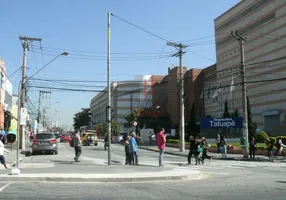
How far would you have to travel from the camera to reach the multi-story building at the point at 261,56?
6019 cm

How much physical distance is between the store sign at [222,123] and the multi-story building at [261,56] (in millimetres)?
12886

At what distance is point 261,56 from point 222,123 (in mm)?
27669

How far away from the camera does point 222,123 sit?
41.6 metres

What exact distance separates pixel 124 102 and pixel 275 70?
282ft

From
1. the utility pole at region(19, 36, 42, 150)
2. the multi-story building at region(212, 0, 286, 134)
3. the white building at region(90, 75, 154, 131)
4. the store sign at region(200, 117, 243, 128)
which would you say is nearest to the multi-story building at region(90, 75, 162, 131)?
the white building at region(90, 75, 154, 131)

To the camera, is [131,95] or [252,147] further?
[131,95]

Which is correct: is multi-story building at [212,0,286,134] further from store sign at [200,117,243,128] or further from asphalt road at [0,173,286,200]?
asphalt road at [0,173,286,200]

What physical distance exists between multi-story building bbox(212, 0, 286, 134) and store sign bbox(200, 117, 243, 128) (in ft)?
42.3

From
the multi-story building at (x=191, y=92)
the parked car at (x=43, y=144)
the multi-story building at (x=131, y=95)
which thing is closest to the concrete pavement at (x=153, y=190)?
the parked car at (x=43, y=144)

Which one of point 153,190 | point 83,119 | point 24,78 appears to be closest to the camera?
point 153,190

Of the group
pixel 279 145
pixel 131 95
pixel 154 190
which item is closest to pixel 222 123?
pixel 279 145

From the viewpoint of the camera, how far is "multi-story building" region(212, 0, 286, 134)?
60188 mm

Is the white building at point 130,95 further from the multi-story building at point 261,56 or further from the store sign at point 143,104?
the multi-story building at point 261,56

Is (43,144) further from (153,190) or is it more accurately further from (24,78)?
(153,190)
